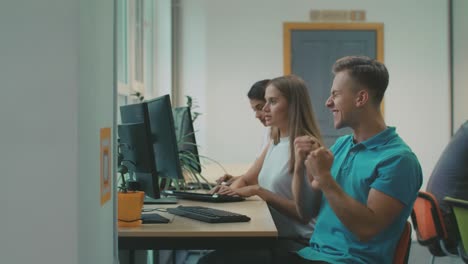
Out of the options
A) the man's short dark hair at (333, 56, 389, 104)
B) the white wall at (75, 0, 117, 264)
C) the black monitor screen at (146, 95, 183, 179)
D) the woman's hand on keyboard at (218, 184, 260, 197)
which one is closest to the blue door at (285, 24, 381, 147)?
the woman's hand on keyboard at (218, 184, 260, 197)

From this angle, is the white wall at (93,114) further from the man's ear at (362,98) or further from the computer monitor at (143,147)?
the man's ear at (362,98)

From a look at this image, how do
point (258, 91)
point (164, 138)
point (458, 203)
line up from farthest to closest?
1. point (258, 91)
2. point (458, 203)
3. point (164, 138)

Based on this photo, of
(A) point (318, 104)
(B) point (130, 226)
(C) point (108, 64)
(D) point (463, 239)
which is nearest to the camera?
(C) point (108, 64)

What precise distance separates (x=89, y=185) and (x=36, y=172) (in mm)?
128

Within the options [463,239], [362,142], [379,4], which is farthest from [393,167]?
[379,4]

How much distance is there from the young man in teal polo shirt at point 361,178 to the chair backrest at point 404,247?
0.07ft

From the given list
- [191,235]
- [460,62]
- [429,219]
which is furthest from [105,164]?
[460,62]

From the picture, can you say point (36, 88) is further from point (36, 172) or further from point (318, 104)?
point (318, 104)

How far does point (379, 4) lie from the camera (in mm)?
5938

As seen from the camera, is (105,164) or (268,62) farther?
(268,62)

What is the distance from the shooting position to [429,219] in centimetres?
284

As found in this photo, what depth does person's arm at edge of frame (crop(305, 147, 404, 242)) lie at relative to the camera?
175cm

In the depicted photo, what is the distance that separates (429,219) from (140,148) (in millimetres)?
1573

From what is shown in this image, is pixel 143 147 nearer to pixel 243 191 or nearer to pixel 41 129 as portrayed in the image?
pixel 243 191
